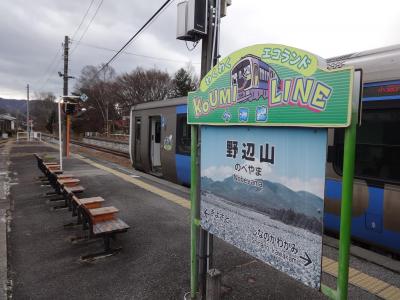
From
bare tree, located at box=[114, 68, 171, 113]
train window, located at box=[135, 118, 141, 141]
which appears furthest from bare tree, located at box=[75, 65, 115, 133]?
train window, located at box=[135, 118, 141, 141]

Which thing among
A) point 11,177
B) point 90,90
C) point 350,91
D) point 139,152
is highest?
point 90,90

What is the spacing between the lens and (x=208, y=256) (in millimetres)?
3268

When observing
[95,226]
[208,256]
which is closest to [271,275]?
[208,256]

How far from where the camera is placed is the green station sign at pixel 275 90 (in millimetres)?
1915

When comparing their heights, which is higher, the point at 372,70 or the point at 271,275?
the point at 372,70

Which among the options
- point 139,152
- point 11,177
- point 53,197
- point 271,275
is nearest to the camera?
A: point 271,275

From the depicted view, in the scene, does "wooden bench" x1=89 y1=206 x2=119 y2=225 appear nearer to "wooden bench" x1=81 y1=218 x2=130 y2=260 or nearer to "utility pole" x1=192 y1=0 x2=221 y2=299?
"wooden bench" x1=81 y1=218 x2=130 y2=260

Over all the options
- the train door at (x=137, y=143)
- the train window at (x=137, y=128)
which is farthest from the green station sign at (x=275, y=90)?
the train window at (x=137, y=128)

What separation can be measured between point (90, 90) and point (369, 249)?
6092 centimetres

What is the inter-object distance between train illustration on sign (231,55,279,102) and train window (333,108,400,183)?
2660 mm

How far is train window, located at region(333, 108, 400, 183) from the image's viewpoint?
4.20 metres

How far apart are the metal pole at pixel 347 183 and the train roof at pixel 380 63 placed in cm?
287

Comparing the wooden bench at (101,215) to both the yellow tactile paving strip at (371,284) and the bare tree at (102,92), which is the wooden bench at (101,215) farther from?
the bare tree at (102,92)

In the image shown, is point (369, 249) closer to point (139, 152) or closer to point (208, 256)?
point (208, 256)
